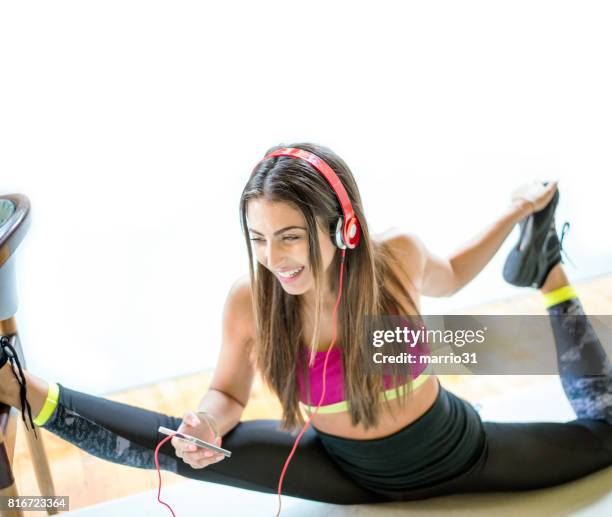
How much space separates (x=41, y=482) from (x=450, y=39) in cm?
155

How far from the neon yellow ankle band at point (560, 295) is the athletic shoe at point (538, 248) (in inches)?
1.4

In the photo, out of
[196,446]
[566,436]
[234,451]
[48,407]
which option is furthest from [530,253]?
[48,407]

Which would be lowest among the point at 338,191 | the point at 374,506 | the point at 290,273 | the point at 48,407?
the point at 374,506

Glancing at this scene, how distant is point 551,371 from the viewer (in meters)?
2.21

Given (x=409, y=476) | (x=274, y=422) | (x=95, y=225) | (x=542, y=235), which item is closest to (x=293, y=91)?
(x=95, y=225)

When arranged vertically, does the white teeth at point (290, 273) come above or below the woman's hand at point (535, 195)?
below

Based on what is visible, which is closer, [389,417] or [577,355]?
[389,417]

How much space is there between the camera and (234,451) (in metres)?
1.49

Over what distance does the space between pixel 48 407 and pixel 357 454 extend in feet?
1.82

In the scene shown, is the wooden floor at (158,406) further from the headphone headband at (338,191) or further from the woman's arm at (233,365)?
the headphone headband at (338,191)

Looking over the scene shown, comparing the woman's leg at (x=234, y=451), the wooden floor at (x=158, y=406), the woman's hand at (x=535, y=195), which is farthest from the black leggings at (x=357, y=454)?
the woman's hand at (x=535, y=195)

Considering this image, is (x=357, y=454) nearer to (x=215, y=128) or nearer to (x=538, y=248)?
(x=538, y=248)

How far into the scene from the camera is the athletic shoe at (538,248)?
5.80ft

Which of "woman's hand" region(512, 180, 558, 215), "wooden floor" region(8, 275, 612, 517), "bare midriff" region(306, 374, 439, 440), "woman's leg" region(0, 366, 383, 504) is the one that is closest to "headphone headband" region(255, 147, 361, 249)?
"bare midriff" region(306, 374, 439, 440)
